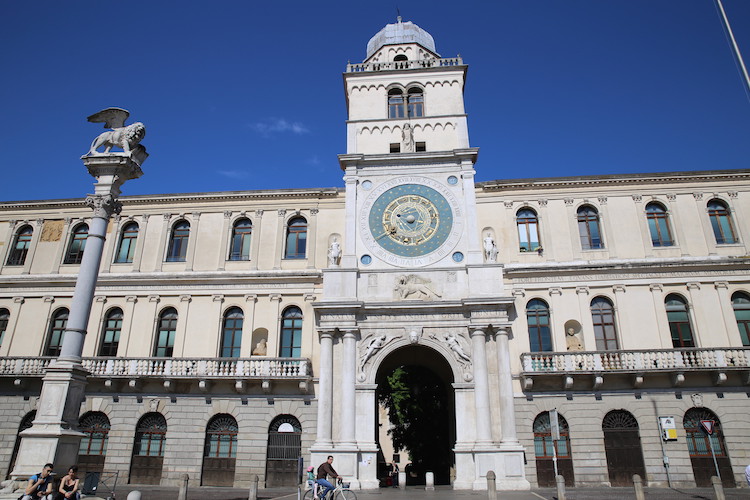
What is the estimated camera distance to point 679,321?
26219 mm

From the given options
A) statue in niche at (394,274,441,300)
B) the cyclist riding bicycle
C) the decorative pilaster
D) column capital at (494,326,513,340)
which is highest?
statue in niche at (394,274,441,300)

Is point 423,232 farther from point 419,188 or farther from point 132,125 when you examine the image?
point 132,125

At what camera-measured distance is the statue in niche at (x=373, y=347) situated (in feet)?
82.6

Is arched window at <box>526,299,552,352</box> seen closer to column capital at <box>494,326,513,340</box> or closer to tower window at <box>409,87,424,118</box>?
column capital at <box>494,326,513,340</box>

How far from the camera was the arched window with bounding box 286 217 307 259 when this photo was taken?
96.7 feet

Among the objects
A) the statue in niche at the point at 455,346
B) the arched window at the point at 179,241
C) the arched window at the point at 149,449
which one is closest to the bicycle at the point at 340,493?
the statue in niche at the point at 455,346

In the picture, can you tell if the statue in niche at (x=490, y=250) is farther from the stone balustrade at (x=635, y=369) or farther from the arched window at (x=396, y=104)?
the arched window at (x=396, y=104)

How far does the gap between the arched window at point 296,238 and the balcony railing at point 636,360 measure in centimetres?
1297

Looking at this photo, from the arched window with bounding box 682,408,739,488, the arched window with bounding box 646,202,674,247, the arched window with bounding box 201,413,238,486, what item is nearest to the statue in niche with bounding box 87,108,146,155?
the arched window with bounding box 201,413,238,486

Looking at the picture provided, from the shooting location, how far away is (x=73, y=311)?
16.6m

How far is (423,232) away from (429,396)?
13487 mm

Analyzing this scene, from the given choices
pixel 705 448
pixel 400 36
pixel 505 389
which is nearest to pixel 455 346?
pixel 505 389

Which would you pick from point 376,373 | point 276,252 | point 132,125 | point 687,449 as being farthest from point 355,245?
point 687,449

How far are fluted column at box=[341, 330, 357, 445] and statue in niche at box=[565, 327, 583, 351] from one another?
10535mm
